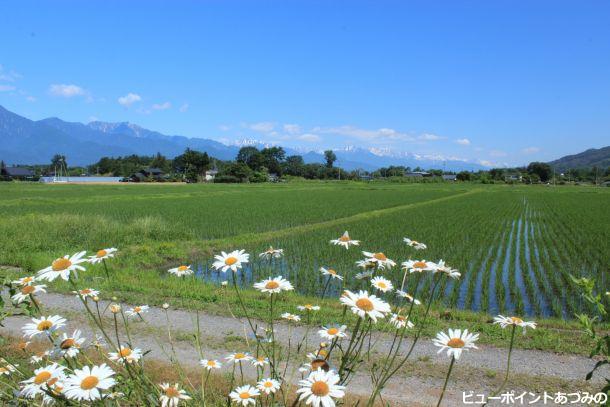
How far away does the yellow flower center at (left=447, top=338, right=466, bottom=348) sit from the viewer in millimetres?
1827

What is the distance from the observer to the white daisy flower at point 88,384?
5.05 feet

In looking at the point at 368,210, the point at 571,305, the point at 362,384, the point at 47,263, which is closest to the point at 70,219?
the point at 47,263

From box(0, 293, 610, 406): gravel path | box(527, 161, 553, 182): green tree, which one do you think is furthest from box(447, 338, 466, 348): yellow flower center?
box(527, 161, 553, 182): green tree

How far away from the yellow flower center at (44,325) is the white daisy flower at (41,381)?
0.84 feet

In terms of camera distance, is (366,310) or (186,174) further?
(186,174)

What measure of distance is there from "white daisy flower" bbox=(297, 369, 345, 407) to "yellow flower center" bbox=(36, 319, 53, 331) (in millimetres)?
1335

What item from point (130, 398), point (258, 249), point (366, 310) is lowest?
point (258, 249)

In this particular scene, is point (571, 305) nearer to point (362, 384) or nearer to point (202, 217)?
point (362, 384)

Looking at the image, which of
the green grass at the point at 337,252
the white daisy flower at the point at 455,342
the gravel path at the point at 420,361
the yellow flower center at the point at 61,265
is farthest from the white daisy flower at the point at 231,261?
the green grass at the point at 337,252

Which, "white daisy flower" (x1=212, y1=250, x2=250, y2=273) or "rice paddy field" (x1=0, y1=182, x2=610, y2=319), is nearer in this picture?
"white daisy flower" (x1=212, y1=250, x2=250, y2=273)

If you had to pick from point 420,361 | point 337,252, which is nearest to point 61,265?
point 420,361

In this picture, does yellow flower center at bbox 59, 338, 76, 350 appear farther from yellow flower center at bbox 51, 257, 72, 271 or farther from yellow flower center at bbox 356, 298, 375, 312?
yellow flower center at bbox 356, 298, 375, 312

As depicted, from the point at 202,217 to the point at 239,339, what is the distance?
1902 centimetres

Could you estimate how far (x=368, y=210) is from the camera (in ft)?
102
